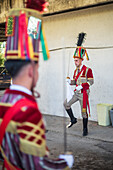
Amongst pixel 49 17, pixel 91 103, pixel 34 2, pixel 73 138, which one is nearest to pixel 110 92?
pixel 91 103

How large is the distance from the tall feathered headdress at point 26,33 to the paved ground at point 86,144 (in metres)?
3.18

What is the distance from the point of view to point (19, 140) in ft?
6.33

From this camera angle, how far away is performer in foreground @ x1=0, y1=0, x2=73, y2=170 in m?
1.91

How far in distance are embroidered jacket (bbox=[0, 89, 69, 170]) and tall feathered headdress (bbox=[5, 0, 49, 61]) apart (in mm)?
263

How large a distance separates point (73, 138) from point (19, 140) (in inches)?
192

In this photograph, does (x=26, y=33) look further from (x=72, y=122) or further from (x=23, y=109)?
(x=72, y=122)

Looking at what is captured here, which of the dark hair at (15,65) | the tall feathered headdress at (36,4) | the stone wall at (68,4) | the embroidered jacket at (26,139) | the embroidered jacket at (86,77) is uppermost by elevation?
the stone wall at (68,4)

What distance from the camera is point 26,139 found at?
1.90m

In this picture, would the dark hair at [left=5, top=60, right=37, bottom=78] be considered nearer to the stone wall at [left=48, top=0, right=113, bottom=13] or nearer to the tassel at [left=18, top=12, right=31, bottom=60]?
the tassel at [left=18, top=12, right=31, bottom=60]

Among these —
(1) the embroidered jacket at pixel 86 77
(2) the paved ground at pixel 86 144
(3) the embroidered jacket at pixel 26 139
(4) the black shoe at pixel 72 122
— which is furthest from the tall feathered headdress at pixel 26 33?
(4) the black shoe at pixel 72 122

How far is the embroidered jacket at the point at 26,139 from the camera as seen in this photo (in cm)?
190

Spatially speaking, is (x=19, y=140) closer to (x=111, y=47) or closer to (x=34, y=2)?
(x=34, y=2)

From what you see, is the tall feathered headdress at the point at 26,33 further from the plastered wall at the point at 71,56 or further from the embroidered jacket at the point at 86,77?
the plastered wall at the point at 71,56

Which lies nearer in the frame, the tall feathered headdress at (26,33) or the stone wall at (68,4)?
the tall feathered headdress at (26,33)
